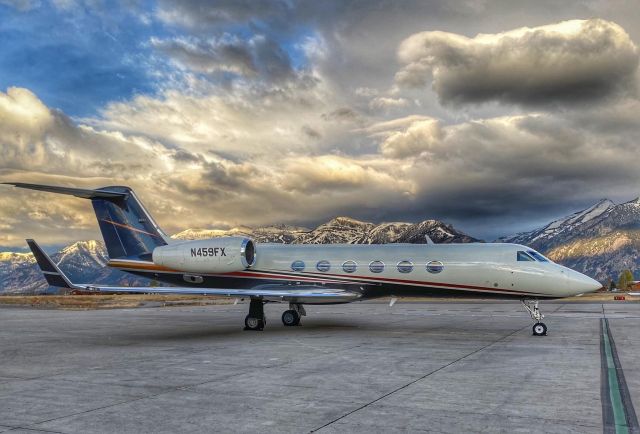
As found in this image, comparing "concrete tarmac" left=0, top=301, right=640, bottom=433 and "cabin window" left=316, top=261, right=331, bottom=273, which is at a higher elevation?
"cabin window" left=316, top=261, right=331, bottom=273

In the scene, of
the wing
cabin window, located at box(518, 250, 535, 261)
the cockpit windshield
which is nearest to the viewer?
the cockpit windshield

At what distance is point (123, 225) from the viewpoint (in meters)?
23.4

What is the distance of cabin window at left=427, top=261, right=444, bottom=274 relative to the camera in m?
19.6

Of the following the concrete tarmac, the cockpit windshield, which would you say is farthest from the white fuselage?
the concrete tarmac

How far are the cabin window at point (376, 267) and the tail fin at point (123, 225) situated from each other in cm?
949

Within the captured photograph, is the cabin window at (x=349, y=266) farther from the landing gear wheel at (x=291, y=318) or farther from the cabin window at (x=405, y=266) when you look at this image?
the landing gear wheel at (x=291, y=318)

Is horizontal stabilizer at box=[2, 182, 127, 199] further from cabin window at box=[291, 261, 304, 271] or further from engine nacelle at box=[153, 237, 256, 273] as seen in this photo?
cabin window at box=[291, 261, 304, 271]

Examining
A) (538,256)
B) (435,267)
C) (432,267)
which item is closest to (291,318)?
(432,267)

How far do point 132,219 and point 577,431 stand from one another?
67.8ft

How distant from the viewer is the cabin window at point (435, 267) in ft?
64.3

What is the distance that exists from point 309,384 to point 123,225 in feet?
54.3

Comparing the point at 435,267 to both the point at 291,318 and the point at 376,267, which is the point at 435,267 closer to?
the point at 376,267

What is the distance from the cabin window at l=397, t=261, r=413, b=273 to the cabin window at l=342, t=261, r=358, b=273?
5.74ft

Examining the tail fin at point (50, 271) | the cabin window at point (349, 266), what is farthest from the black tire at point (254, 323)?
the tail fin at point (50, 271)
